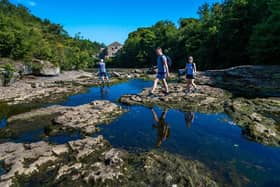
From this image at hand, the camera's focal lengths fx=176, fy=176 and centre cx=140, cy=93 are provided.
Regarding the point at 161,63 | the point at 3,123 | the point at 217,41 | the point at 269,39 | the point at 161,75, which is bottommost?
the point at 3,123

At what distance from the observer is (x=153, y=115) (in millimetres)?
7594

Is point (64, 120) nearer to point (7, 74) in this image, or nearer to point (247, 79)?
point (7, 74)

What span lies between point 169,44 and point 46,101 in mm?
48014

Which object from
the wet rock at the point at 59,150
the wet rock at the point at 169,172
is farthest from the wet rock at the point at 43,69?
the wet rock at the point at 169,172

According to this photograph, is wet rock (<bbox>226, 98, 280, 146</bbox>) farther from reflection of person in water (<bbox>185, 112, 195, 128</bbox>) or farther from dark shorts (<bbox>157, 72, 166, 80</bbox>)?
dark shorts (<bbox>157, 72, 166, 80</bbox>)

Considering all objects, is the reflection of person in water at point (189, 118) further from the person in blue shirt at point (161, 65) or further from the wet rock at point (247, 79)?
the wet rock at point (247, 79)

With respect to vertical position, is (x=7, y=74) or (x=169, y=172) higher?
(x=7, y=74)

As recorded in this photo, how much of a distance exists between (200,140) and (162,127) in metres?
1.49

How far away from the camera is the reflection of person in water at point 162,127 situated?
5.37 m

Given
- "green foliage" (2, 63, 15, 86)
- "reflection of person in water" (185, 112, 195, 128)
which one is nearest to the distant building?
"green foliage" (2, 63, 15, 86)

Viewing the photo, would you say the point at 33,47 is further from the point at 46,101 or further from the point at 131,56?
the point at 131,56

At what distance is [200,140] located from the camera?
5.27 metres

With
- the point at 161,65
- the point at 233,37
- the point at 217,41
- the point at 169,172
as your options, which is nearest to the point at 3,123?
the point at 169,172

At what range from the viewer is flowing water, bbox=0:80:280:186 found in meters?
3.80
